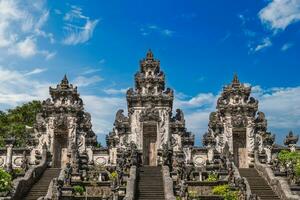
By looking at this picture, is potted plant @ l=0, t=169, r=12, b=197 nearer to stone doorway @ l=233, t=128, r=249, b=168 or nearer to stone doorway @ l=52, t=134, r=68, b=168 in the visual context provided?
stone doorway @ l=52, t=134, r=68, b=168

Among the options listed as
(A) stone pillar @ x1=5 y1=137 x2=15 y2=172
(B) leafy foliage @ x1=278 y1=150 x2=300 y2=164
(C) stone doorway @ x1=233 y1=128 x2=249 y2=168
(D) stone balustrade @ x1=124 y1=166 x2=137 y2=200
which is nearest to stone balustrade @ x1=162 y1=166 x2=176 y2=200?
(D) stone balustrade @ x1=124 y1=166 x2=137 y2=200

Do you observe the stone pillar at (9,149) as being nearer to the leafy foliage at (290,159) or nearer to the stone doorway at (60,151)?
the stone doorway at (60,151)

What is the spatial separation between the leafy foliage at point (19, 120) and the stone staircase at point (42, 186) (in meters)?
13.0

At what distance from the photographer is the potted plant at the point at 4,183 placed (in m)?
19.1

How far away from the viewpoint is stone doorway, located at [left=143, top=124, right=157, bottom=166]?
30281mm

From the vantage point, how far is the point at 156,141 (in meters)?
30.6

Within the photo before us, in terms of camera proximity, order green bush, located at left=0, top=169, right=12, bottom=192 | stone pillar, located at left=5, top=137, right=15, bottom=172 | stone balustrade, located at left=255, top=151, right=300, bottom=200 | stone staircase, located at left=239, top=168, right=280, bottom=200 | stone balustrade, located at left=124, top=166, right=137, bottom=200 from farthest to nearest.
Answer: stone pillar, located at left=5, top=137, right=15, bottom=172, stone staircase, located at left=239, top=168, right=280, bottom=200, stone balustrade, located at left=255, top=151, right=300, bottom=200, stone balustrade, located at left=124, top=166, right=137, bottom=200, green bush, located at left=0, top=169, right=12, bottom=192

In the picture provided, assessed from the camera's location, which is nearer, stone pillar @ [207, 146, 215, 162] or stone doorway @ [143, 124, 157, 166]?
stone pillar @ [207, 146, 215, 162]

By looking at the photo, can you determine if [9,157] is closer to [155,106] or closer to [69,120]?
[69,120]

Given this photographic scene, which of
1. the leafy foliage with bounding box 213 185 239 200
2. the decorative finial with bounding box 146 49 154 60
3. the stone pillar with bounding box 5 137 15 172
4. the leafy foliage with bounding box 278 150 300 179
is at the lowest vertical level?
the leafy foliage with bounding box 213 185 239 200

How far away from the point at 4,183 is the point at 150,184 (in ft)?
22.8

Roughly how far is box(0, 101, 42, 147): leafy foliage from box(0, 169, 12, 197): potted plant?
18.2m

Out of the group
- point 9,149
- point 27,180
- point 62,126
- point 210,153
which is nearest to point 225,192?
point 210,153

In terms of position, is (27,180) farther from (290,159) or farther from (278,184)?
(290,159)
